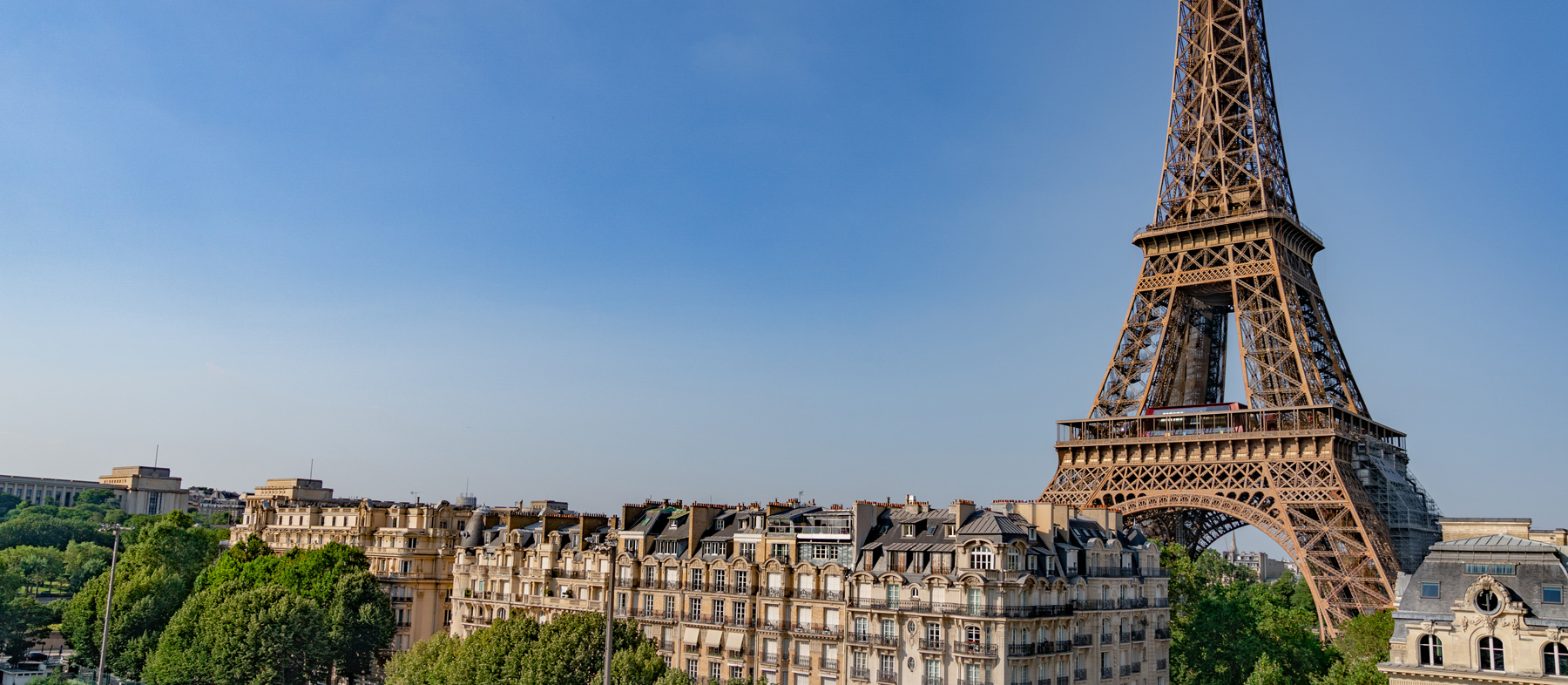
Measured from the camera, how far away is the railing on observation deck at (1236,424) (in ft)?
209

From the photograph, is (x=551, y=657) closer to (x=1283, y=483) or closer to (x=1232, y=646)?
(x=1232, y=646)

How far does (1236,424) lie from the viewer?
67250mm

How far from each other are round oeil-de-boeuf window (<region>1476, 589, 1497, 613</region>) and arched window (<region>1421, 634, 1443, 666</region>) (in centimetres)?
169

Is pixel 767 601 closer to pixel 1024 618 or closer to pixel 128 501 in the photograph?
pixel 1024 618

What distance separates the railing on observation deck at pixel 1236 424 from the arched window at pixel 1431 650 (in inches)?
1067

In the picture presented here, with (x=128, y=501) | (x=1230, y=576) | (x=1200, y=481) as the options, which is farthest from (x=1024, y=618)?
(x=128, y=501)

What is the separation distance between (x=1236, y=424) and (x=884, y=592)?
104ft

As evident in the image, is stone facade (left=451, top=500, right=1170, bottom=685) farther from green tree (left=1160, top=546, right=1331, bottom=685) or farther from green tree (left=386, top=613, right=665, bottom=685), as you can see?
green tree (left=1160, top=546, right=1331, bottom=685)

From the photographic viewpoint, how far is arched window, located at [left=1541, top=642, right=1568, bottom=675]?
33844 millimetres

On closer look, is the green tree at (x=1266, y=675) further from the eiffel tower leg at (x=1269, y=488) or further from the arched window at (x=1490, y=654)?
the arched window at (x=1490, y=654)

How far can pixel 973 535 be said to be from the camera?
4372 centimetres

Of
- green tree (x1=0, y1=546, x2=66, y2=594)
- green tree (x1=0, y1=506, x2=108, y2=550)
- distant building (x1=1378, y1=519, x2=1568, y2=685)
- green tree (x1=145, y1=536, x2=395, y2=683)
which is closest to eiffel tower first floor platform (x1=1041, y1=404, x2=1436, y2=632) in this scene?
distant building (x1=1378, y1=519, x2=1568, y2=685)

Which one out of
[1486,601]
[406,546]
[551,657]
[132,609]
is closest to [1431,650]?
[1486,601]

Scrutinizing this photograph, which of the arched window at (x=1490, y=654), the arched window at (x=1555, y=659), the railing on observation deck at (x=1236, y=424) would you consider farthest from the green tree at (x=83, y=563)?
the arched window at (x=1555, y=659)
